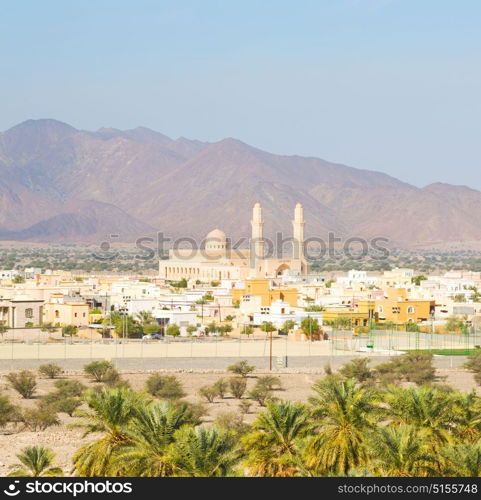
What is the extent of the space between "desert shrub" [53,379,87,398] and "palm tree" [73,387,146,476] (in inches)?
461

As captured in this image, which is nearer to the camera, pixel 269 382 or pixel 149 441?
pixel 149 441

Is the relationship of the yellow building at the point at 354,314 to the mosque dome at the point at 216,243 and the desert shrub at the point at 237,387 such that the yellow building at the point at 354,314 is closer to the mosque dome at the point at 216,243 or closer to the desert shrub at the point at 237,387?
the desert shrub at the point at 237,387

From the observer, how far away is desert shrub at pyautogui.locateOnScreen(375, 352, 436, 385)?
30609 millimetres

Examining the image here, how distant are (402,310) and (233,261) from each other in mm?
36235

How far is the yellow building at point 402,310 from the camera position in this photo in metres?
51.2

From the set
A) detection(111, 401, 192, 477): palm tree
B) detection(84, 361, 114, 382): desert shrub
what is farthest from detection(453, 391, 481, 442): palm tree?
detection(84, 361, 114, 382): desert shrub

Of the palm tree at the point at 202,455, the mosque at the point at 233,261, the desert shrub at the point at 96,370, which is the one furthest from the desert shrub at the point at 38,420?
the mosque at the point at 233,261

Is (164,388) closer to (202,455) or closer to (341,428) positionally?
(341,428)

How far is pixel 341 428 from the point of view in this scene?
14.5 metres

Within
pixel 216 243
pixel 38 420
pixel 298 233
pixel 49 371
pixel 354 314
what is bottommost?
pixel 38 420

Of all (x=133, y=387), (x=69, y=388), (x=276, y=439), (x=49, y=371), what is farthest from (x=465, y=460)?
(x=49, y=371)

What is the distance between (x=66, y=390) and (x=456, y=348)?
685 inches
